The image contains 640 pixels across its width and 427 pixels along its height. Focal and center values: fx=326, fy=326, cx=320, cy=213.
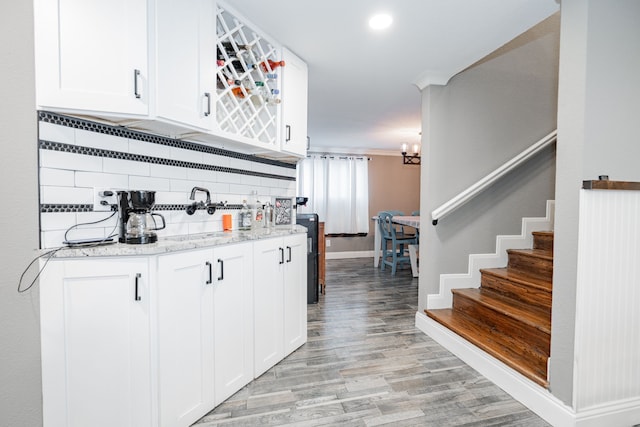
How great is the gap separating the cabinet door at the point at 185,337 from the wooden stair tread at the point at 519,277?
2.30 m

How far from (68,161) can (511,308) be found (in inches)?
116

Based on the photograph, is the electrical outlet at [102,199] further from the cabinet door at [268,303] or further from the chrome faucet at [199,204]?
the cabinet door at [268,303]

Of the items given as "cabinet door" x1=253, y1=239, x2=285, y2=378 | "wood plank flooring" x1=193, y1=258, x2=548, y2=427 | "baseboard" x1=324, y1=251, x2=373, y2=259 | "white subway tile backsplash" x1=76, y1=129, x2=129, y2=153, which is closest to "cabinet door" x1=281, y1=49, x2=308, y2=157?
"cabinet door" x1=253, y1=239, x2=285, y2=378

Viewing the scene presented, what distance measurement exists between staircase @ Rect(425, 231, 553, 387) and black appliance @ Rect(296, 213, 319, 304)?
139cm

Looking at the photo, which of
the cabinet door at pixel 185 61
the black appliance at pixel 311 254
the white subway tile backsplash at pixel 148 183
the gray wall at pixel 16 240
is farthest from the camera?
the black appliance at pixel 311 254

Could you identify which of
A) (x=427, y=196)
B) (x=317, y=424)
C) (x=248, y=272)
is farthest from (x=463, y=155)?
(x=317, y=424)

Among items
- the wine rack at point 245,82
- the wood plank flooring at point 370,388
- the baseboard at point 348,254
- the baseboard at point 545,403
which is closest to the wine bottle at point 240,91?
the wine rack at point 245,82

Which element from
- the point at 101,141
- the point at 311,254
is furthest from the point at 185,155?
the point at 311,254

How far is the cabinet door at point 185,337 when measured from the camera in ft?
4.95

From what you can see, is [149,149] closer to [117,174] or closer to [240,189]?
[117,174]

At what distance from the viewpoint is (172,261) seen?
5.01 feet

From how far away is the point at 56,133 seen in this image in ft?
4.81

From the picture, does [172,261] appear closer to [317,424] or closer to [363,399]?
[317,424]

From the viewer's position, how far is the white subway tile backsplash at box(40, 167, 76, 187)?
1.43 m
